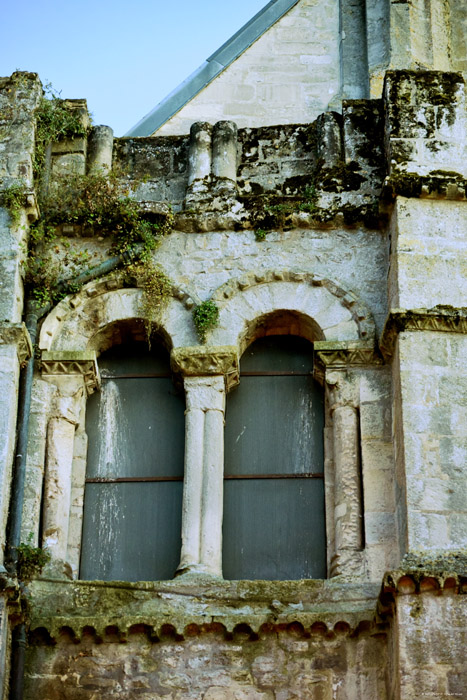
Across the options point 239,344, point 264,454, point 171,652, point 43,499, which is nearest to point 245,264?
point 239,344

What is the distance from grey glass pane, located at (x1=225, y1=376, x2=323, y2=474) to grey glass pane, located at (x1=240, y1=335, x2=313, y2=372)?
0.10 m

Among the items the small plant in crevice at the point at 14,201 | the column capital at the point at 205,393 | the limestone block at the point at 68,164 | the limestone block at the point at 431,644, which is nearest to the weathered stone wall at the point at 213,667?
the limestone block at the point at 431,644

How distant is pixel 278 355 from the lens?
1209 centimetres

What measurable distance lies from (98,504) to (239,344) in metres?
1.61

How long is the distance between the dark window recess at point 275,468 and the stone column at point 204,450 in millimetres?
221

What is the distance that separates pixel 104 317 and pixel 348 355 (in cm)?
193

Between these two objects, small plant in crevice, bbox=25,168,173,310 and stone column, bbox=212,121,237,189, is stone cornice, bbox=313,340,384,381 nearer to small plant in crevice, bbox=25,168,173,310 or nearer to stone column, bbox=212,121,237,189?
small plant in crevice, bbox=25,168,173,310

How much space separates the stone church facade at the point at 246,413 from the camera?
34.2 ft

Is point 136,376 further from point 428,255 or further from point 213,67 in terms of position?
point 213,67

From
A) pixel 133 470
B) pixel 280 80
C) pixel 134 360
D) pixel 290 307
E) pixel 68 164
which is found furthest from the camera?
pixel 280 80

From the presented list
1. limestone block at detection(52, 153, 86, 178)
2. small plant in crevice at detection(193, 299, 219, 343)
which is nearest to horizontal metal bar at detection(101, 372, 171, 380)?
small plant in crevice at detection(193, 299, 219, 343)

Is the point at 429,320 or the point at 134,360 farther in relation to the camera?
the point at 134,360

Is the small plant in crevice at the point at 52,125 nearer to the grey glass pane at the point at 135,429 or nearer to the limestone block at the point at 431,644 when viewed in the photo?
the grey glass pane at the point at 135,429

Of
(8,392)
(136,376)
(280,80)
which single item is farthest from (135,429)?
(280,80)
